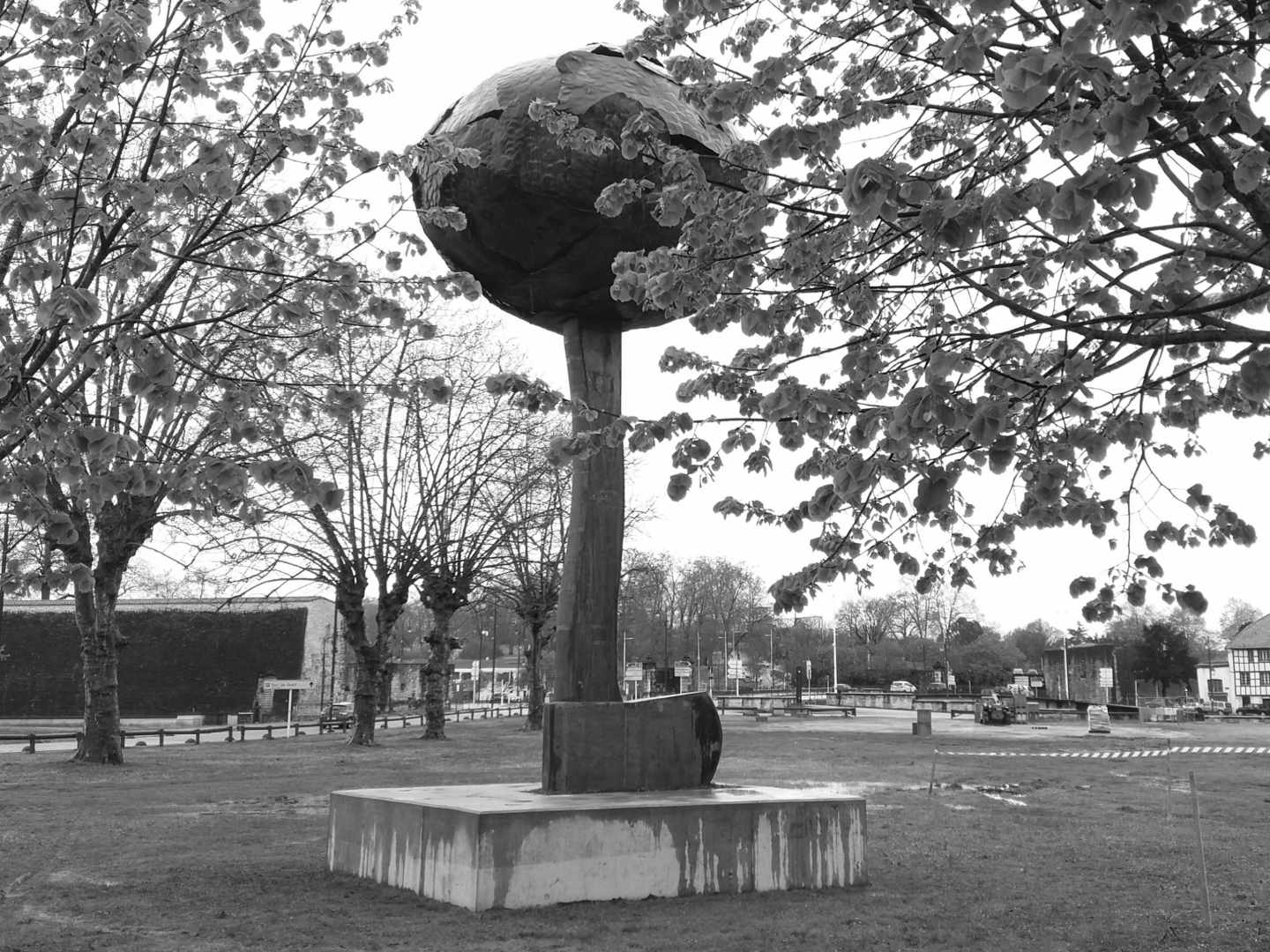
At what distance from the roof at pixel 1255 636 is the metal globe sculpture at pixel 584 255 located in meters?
92.1

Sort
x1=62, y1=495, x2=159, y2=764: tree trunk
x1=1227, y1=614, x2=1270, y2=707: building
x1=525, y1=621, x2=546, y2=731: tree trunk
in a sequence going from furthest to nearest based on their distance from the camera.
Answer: x1=1227, y1=614, x2=1270, y2=707: building < x1=525, y1=621, x2=546, y2=731: tree trunk < x1=62, y1=495, x2=159, y2=764: tree trunk

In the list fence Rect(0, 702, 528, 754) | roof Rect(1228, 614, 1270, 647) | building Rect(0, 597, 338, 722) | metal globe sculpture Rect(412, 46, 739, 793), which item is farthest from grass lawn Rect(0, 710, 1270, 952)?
roof Rect(1228, 614, 1270, 647)

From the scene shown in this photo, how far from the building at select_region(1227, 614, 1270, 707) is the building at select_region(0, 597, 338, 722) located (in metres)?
71.1

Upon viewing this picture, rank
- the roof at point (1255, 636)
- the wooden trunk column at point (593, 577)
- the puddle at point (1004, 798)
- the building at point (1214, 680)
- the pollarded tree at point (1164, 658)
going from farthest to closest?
the roof at point (1255, 636)
the building at point (1214, 680)
the pollarded tree at point (1164, 658)
the puddle at point (1004, 798)
the wooden trunk column at point (593, 577)

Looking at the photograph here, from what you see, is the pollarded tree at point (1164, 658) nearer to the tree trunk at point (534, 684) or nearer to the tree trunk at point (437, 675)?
the tree trunk at point (534, 684)

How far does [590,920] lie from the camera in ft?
24.1

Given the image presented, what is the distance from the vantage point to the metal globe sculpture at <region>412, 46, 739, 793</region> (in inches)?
367

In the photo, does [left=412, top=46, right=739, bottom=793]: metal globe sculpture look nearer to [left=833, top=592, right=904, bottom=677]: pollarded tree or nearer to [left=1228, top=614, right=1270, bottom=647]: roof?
[left=833, top=592, right=904, bottom=677]: pollarded tree

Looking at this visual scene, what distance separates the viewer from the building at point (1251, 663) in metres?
86.6

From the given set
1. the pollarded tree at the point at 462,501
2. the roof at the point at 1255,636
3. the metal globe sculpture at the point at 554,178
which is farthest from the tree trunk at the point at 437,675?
the roof at the point at 1255,636

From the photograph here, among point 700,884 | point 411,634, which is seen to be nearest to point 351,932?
point 700,884

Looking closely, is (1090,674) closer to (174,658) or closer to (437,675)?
(437,675)

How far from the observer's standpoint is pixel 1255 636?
88.6 metres

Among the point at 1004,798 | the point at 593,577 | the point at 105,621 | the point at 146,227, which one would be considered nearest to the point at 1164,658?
the point at 1004,798
